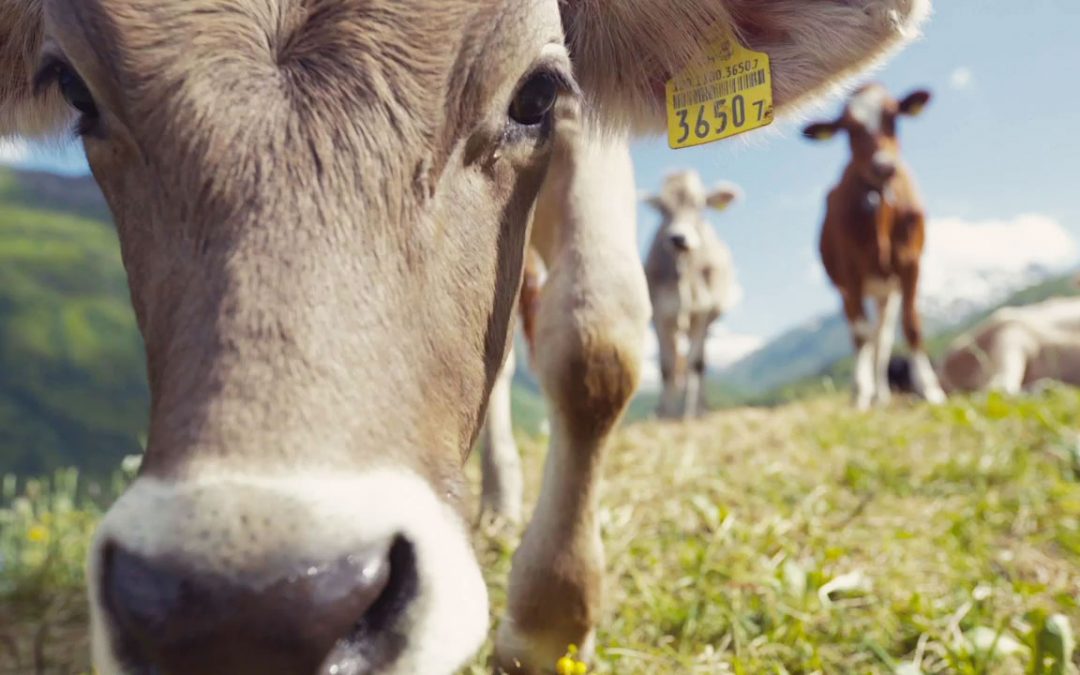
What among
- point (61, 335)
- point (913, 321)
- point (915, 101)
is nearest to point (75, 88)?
point (913, 321)

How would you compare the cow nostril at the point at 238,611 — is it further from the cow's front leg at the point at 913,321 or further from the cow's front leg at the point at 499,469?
the cow's front leg at the point at 913,321

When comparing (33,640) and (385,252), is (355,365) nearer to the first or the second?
(385,252)

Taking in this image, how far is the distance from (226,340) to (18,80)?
5.45ft

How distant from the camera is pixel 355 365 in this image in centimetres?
125

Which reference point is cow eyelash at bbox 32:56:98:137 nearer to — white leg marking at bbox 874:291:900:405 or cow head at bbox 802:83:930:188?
white leg marking at bbox 874:291:900:405

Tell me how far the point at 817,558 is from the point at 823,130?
22.4 ft

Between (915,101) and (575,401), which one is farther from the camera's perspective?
(915,101)

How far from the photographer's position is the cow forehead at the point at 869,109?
10.0 meters

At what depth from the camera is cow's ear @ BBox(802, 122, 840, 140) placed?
8719 mm

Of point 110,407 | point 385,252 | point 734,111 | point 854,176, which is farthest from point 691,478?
point 110,407

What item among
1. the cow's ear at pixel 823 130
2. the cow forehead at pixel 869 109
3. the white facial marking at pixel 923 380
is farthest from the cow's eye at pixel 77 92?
the cow forehead at pixel 869 109

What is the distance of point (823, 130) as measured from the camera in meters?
8.98

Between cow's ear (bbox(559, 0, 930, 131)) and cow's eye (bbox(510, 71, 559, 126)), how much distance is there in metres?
0.48

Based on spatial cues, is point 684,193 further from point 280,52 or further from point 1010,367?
point 280,52
